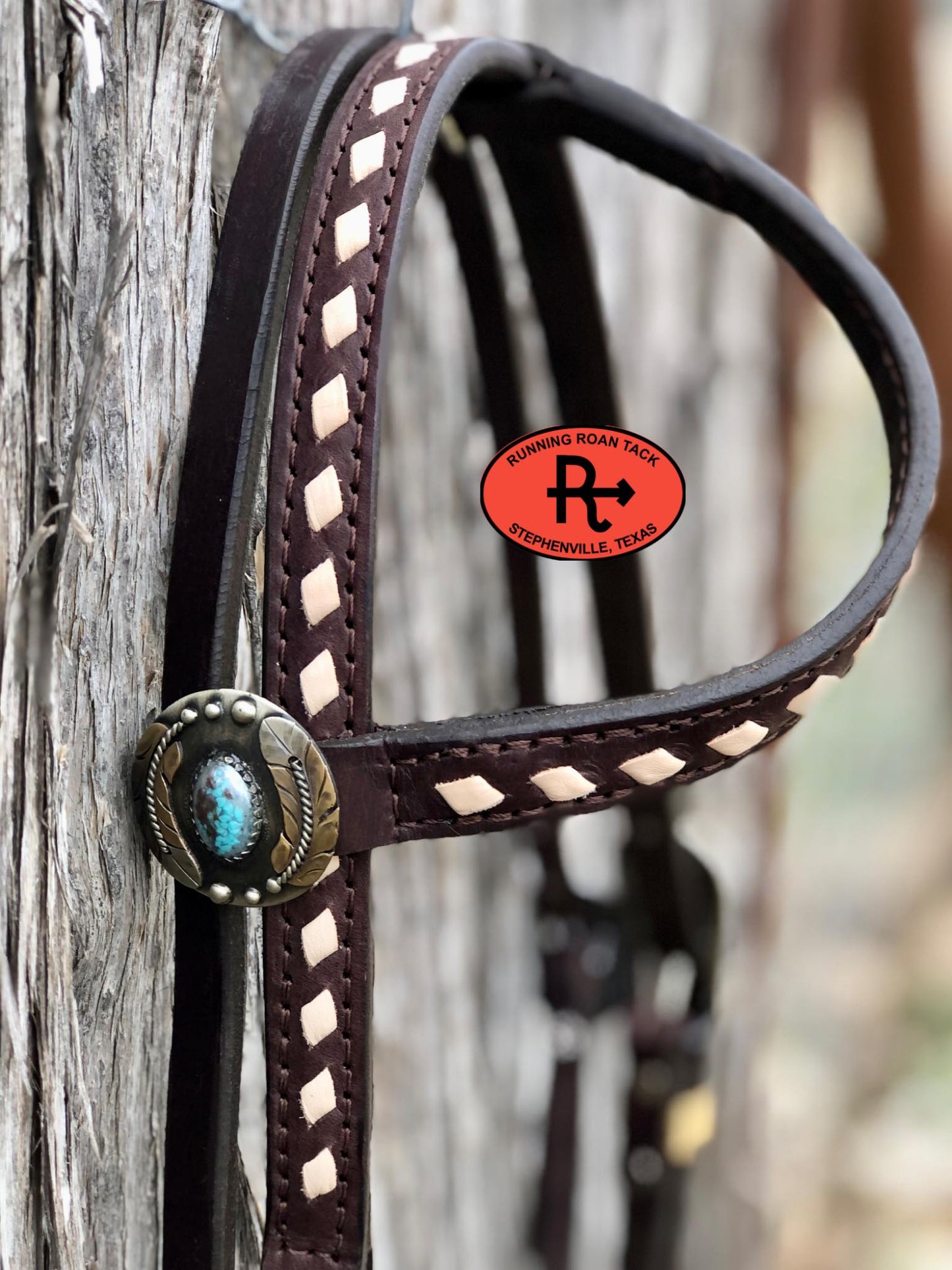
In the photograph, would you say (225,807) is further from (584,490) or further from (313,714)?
(584,490)

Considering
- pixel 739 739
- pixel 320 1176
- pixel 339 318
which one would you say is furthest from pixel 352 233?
pixel 320 1176

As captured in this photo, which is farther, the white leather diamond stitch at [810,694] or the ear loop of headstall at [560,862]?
the ear loop of headstall at [560,862]

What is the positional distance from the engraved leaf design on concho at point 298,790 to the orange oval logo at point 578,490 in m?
0.13

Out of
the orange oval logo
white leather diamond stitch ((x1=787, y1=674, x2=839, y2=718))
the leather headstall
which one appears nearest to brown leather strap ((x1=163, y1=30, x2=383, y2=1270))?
the leather headstall

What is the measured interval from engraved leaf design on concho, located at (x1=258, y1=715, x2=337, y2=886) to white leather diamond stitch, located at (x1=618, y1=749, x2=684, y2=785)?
108 millimetres

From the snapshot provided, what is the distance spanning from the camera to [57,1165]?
374mm

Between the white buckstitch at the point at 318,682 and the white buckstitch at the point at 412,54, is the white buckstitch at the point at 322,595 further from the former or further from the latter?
the white buckstitch at the point at 412,54

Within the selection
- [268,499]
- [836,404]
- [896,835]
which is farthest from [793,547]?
[268,499]

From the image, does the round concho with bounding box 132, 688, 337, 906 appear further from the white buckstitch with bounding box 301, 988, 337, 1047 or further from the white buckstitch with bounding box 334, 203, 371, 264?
the white buckstitch with bounding box 334, 203, 371, 264

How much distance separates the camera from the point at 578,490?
435 mm

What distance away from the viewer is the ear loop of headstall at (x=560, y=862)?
64cm

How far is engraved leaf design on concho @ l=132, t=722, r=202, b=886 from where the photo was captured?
1.24 feet

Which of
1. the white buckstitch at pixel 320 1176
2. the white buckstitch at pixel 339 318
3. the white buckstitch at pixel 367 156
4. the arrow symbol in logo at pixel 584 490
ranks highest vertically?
the white buckstitch at pixel 367 156

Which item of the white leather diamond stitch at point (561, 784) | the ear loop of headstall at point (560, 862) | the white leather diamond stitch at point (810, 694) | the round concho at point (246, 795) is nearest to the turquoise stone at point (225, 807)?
the round concho at point (246, 795)
